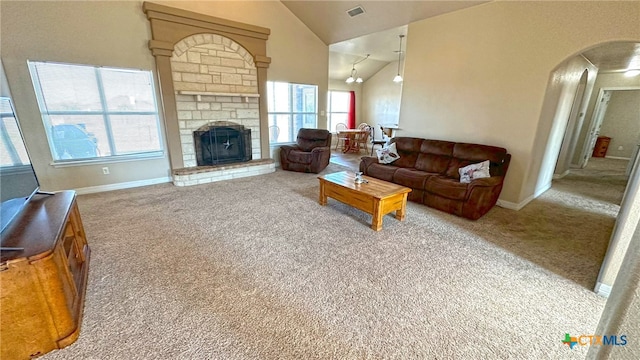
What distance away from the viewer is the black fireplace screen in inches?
191

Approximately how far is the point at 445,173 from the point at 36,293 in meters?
4.32

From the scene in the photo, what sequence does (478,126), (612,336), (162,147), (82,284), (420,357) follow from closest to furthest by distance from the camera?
(612,336) → (420,357) → (82,284) → (478,126) → (162,147)

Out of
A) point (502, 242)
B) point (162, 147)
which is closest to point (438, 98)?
point (502, 242)

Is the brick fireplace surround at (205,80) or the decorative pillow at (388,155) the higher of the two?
the brick fireplace surround at (205,80)

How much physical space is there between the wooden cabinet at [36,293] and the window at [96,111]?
293 cm

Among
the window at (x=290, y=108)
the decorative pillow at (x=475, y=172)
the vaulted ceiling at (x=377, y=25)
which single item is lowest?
the decorative pillow at (x=475, y=172)

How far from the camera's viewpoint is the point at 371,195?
9.50ft

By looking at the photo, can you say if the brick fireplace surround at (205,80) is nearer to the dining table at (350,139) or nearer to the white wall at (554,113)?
the dining table at (350,139)

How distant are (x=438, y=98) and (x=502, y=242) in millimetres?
2528

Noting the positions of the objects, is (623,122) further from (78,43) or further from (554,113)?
(78,43)

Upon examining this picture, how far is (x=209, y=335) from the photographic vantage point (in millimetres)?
1579

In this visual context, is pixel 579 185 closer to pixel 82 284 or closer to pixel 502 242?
pixel 502 242

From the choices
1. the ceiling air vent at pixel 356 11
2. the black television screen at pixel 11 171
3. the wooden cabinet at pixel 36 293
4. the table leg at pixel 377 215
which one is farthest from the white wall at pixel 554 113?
the black television screen at pixel 11 171

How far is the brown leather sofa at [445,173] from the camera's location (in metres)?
3.21
